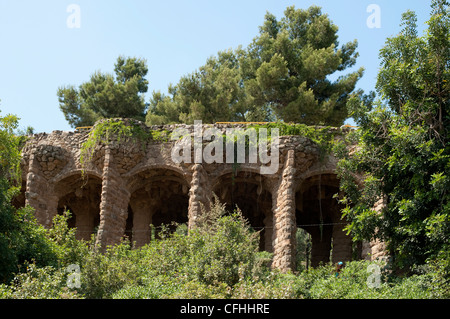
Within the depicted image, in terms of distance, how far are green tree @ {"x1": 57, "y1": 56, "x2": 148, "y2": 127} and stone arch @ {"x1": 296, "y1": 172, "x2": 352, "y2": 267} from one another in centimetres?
1125

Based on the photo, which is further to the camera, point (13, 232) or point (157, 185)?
point (157, 185)

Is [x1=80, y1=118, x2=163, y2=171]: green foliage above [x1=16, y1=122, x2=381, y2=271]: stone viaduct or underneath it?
above

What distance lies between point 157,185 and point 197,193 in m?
3.82

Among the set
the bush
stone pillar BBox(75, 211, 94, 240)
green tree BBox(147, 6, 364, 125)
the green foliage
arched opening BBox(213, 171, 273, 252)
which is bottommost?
the bush

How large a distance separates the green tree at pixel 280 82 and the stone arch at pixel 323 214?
4.44m

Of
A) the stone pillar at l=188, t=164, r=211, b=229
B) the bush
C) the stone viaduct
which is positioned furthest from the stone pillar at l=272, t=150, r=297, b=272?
the bush

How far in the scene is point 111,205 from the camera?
24.1 metres

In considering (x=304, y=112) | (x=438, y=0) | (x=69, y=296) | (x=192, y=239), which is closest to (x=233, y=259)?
(x=192, y=239)

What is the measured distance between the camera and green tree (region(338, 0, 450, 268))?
703 inches

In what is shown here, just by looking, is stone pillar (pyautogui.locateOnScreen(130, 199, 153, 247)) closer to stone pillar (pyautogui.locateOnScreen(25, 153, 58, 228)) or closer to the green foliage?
the green foliage

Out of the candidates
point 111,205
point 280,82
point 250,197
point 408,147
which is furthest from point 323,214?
point 408,147

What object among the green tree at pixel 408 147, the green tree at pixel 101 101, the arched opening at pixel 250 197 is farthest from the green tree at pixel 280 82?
the green tree at pixel 408 147

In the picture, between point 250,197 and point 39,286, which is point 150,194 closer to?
point 250,197
